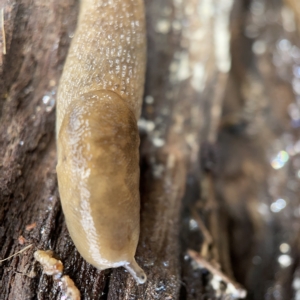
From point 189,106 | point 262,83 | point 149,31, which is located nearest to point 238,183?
point 189,106

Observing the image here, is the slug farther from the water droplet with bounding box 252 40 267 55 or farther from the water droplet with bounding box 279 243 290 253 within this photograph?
the water droplet with bounding box 252 40 267 55

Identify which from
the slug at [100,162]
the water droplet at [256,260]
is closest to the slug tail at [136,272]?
the slug at [100,162]

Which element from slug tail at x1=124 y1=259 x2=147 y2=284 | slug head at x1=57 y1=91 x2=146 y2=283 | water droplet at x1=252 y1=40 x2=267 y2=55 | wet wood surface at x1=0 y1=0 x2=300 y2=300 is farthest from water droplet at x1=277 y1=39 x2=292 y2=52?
slug tail at x1=124 y1=259 x2=147 y2=284

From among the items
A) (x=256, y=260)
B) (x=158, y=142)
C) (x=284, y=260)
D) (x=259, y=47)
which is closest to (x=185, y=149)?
(x=158, y=142)

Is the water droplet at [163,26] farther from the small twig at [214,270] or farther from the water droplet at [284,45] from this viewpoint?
the small twig at [214,270]

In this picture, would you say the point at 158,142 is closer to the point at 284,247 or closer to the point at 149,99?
the point at 149,99
